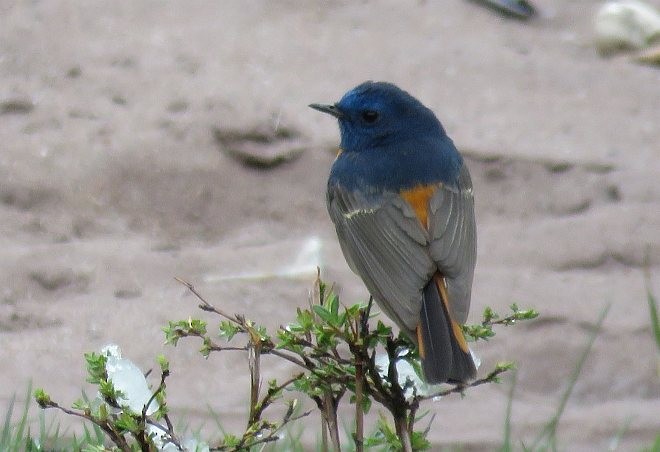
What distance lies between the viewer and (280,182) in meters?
6.49

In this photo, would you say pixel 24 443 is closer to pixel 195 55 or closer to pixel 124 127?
pixel 124 127

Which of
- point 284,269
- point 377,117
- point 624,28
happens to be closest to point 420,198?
point 377,117

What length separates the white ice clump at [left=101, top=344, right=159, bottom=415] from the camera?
270 centimetres

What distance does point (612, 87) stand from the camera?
24.8ft

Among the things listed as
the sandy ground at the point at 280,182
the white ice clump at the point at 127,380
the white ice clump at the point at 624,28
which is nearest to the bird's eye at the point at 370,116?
the sandy ground at the point at 280,182

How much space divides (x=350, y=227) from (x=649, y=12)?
4703 millimetres

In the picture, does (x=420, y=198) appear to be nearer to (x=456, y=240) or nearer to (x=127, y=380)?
(x=456, y=240)

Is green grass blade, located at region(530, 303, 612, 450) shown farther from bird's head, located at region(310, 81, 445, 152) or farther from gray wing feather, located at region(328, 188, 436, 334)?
bird's head, located at region(310, 81, 445, 152)

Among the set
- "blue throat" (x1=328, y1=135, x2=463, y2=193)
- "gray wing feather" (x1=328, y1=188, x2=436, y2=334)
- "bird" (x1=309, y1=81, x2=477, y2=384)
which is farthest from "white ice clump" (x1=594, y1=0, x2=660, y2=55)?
"gray wing feather" (x1=328, y1=188, x2=436, y2=334)

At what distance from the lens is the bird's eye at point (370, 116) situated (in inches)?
172

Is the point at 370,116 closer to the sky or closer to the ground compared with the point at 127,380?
closer to the sky

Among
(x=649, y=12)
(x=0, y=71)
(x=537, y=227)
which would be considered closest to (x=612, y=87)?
(x=649, y=12)

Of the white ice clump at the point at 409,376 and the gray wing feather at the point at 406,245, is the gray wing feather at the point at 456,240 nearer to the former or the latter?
the gray wing feather at the point at 406,245

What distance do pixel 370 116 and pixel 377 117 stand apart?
0.08 feet
